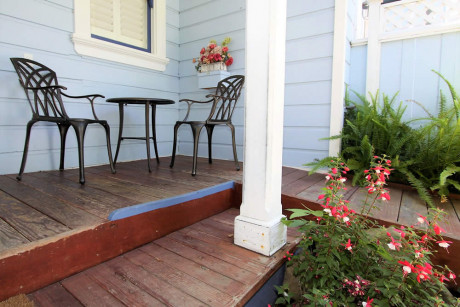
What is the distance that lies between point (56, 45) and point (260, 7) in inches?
76.8

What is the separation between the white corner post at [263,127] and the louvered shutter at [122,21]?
78.2 inches

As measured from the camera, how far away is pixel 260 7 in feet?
3.73

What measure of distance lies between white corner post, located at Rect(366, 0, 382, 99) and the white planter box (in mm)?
1372

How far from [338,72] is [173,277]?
6.73 ft

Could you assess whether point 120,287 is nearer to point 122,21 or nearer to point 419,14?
point 122,21

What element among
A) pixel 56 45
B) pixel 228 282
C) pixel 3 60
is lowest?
pixel 228 282

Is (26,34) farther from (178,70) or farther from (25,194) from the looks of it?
(178,70)

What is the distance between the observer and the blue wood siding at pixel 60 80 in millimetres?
2008

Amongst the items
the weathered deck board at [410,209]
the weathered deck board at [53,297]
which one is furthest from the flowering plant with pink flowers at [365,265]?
the weathered deck board at [53,297]

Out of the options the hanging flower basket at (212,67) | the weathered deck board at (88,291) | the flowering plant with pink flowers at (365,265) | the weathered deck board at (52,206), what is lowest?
the weathered deck board at (88,291)

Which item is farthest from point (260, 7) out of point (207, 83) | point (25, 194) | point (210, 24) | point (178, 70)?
point (178, 70)

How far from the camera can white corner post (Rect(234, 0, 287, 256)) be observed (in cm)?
114

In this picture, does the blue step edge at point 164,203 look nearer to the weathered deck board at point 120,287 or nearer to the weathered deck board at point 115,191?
the weathered deck board at point 115,191

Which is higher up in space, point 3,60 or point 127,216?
point 3,60
